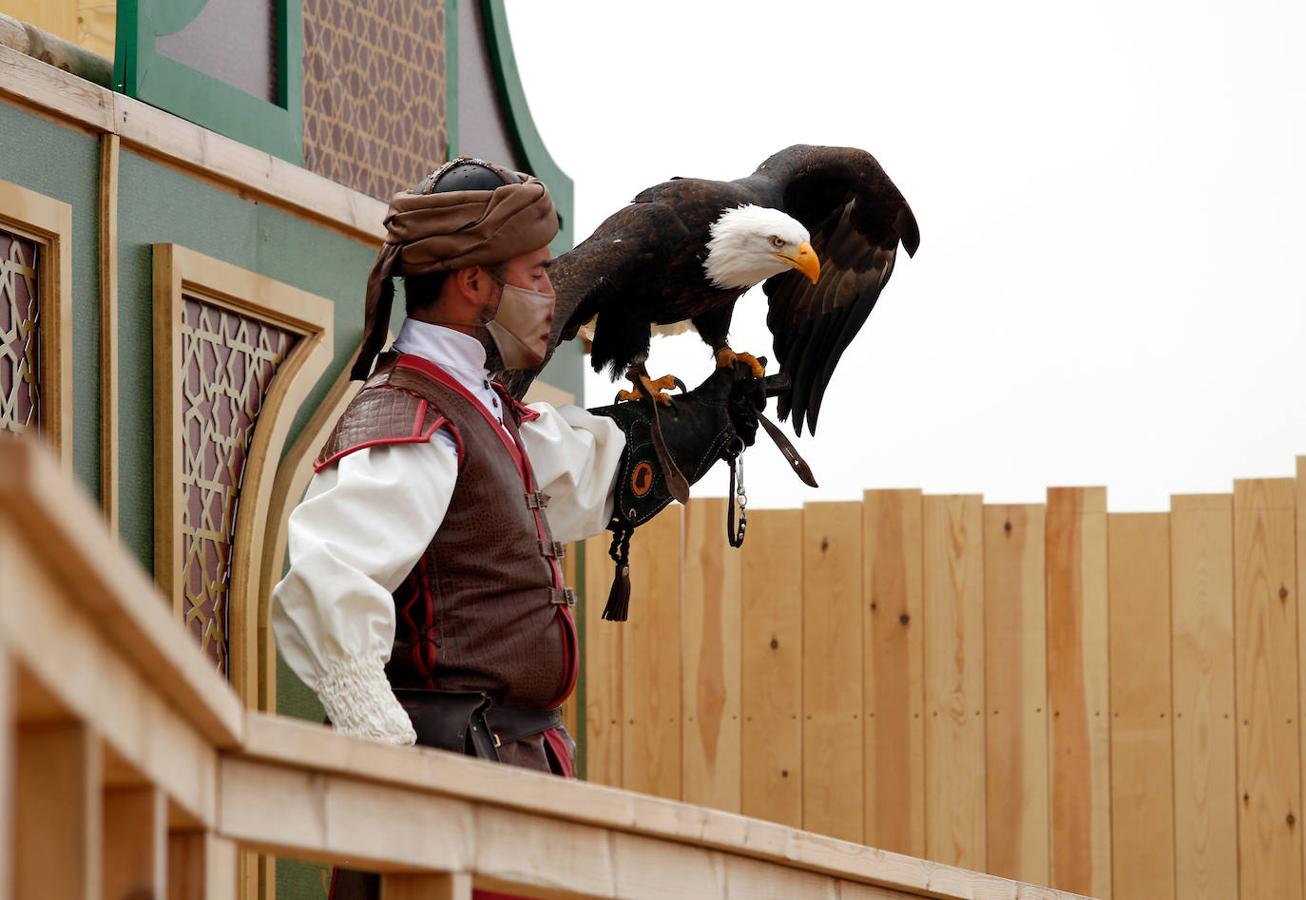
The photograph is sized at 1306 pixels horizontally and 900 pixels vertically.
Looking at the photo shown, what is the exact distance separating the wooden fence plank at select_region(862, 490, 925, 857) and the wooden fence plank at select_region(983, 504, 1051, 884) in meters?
0.19

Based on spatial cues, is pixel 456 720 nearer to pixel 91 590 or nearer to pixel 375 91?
pixel 91 590

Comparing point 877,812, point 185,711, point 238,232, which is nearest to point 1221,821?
point 877,812

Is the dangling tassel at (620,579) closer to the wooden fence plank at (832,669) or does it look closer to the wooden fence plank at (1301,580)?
the wooden fence plank at (832,669)

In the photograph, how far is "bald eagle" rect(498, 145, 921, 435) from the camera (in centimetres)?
328

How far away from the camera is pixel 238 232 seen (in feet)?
11.7

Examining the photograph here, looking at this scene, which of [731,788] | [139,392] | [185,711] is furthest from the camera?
[731,788]

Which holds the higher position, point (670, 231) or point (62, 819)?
point (670, 231)

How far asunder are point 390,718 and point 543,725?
1.14 ft

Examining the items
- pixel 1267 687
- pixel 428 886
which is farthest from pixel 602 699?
pixel 428 886

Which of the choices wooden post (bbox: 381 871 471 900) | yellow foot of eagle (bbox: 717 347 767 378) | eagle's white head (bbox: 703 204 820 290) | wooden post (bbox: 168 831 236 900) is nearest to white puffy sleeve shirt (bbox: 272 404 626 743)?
wooden post (bbox: 381 871 471 900)

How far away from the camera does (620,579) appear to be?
278cm

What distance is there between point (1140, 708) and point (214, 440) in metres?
2.61

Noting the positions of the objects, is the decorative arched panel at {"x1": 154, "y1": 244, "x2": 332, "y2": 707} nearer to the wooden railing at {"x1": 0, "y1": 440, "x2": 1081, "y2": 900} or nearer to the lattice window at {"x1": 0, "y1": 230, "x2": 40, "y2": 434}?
the lattice window at {"x1": 0, "y1": 230, "x2": 40, "y2": 434}

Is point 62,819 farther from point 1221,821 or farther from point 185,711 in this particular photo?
point 1221,821
